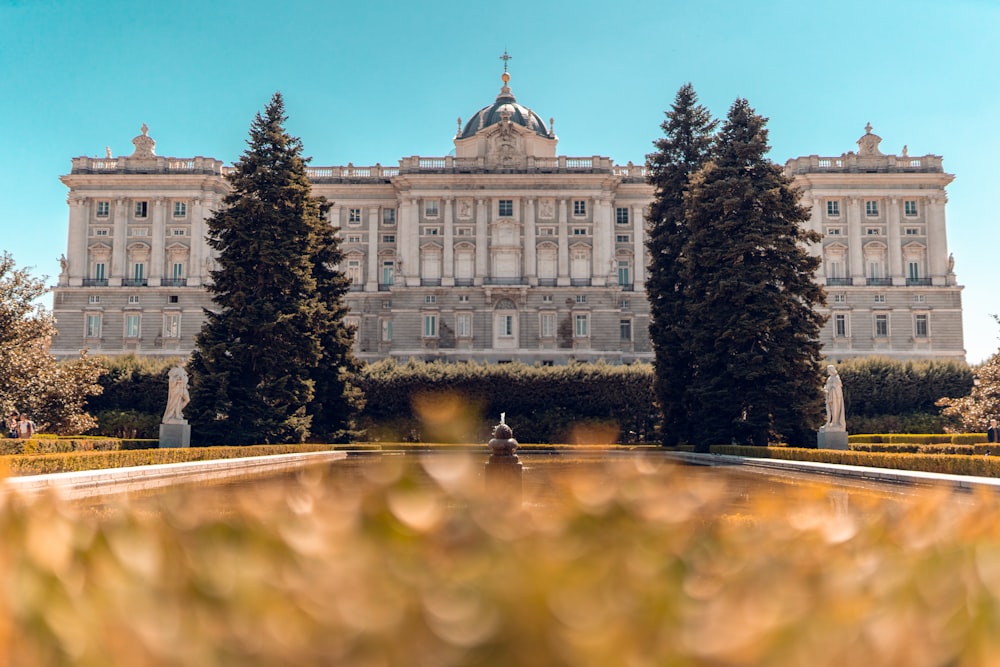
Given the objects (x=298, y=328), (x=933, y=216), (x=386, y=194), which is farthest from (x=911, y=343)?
(x=298, y=328)

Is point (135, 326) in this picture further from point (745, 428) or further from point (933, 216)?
point (933, 216)

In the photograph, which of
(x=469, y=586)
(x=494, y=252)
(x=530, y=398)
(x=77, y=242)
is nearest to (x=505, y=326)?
(x=494, y=252)

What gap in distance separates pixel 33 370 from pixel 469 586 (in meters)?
22.8

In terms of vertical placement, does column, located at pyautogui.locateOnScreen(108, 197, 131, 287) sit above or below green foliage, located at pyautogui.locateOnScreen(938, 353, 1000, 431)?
above

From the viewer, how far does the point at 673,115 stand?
102ft

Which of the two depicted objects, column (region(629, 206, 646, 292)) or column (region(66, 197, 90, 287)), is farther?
column (region(629, 206, 646, 292))

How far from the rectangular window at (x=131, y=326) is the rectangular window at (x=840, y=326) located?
54.4 m

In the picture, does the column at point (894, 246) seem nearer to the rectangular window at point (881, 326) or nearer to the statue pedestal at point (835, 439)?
the rectangular window at point (881, 326)

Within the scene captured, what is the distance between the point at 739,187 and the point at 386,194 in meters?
41.9

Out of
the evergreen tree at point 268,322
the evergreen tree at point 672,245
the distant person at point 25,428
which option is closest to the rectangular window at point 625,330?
the evergreen tree at point 672,245

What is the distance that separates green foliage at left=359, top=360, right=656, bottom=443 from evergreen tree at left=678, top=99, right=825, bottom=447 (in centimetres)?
804

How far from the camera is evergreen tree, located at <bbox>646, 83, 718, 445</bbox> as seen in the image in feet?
92.4

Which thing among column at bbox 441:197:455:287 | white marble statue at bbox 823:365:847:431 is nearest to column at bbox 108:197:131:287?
column at bbox 441:197:455:287

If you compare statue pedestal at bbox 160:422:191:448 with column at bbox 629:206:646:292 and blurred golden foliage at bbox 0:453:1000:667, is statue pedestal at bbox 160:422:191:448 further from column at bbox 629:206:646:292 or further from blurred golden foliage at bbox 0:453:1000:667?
column at bbox 629:206:646:292
